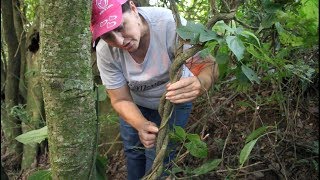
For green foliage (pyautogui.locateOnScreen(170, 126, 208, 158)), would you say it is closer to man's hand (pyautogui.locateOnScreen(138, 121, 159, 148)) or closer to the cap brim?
man's hand (pyautogui.locateOnScreen(138, 121, 159, 148))

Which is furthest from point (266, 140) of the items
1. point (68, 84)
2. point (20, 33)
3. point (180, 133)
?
point (20, 33)

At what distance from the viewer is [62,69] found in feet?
3.50

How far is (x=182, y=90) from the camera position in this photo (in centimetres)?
132

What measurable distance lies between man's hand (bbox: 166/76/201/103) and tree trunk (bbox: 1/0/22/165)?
8.01 ft

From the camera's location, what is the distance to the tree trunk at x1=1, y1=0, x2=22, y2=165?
11.2 feet

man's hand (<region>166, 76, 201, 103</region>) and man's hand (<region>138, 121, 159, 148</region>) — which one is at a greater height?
man's hand (<region>166, 76, 201, 103</region>)

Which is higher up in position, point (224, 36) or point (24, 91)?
point (224, 36)

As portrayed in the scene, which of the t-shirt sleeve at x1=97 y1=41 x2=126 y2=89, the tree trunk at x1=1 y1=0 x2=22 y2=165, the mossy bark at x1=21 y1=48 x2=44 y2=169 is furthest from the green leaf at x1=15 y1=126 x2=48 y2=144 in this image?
the tree trunk at x1=1 y1=0 x2=22 y2=165

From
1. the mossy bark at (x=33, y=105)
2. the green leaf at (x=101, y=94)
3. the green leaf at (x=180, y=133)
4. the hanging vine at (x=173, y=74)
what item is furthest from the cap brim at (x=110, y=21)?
the mossy bark at (x=33, y=105)

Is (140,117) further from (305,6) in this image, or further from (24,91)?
(24,91)

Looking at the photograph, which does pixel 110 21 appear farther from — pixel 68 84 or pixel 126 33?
pixel 68 84

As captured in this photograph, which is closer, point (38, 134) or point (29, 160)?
point (38, 134)

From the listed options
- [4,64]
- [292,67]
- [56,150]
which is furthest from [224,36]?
[4,64]

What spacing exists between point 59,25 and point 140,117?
721mm
